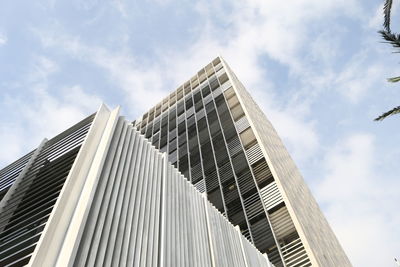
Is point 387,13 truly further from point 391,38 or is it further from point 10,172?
point 10,172

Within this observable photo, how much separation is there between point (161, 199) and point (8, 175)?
300 centimetres

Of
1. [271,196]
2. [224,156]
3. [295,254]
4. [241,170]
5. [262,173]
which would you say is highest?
[224,156]

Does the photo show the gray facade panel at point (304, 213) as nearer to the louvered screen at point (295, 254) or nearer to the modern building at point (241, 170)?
the modern building at point (241, 170)

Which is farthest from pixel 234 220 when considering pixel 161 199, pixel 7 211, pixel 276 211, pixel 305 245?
pixel 7 211

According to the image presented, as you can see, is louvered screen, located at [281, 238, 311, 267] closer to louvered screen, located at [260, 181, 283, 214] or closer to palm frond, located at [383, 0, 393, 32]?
louvered screen, located at [260, 181, 283, 214]

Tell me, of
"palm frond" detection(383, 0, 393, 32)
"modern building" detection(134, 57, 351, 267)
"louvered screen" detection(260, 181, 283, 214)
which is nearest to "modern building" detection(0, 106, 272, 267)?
"palm frond" detection(383, 0, 393, 32)

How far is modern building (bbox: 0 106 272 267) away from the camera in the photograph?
3299 millimetres

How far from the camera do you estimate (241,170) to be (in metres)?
17.4

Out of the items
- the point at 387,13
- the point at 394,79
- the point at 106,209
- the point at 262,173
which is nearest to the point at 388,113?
the point at 394,79

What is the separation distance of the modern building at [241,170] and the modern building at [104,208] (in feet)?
22.3

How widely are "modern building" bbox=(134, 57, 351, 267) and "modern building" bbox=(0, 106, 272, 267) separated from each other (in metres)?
Result: 6.80

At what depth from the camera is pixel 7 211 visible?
463cm

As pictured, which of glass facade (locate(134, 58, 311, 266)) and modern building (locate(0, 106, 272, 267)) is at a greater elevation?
glass facade (locate(134, 58, 311, 266))

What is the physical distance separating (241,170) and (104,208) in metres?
14.1
